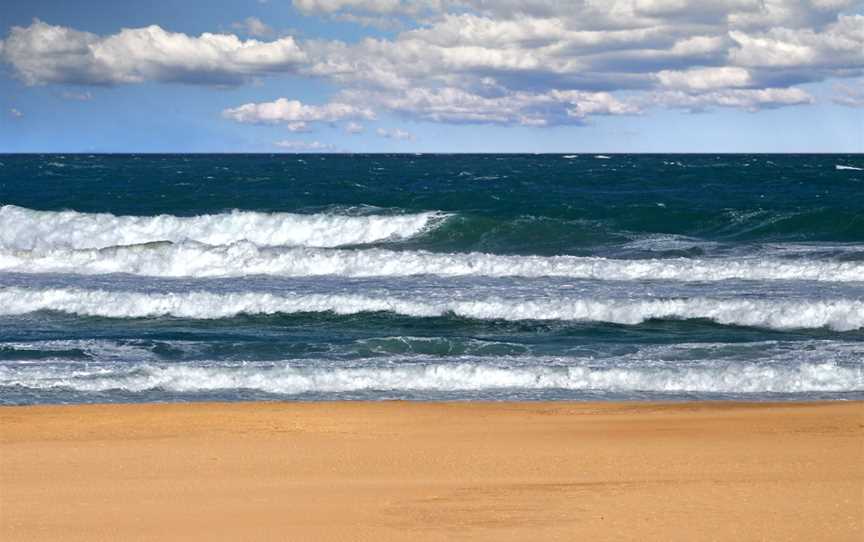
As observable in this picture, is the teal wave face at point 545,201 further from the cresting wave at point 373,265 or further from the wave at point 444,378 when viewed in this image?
the wave at point 444,378

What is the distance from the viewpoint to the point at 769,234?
28641mm

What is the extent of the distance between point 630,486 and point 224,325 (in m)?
10.7

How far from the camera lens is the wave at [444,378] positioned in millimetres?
12302

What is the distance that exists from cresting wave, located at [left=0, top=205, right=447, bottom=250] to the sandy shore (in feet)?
66.8

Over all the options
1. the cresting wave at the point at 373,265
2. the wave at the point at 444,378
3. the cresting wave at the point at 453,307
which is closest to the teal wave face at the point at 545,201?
the cresting wave at the point at 373,265

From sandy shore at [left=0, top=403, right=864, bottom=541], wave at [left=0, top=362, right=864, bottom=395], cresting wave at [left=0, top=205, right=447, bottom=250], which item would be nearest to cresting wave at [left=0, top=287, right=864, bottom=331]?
wave at [left=0, top=362, right=864, bottom=395]

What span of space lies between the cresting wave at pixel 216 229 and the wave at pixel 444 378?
1820 centimetres

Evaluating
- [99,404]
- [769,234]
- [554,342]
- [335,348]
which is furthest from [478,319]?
[769,234]

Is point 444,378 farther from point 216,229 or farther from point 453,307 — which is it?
point 216,229

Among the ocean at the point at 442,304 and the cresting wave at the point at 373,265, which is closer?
the ocean at the point at 442,304

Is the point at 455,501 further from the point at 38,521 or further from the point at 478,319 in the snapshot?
the point at 478,319

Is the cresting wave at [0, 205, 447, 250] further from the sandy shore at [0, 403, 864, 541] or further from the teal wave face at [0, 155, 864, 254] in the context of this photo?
the sandy shore at [0, 403, 864, 541]

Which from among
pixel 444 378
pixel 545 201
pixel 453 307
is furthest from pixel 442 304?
pixel 545 201

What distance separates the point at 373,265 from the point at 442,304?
5.95 metres
